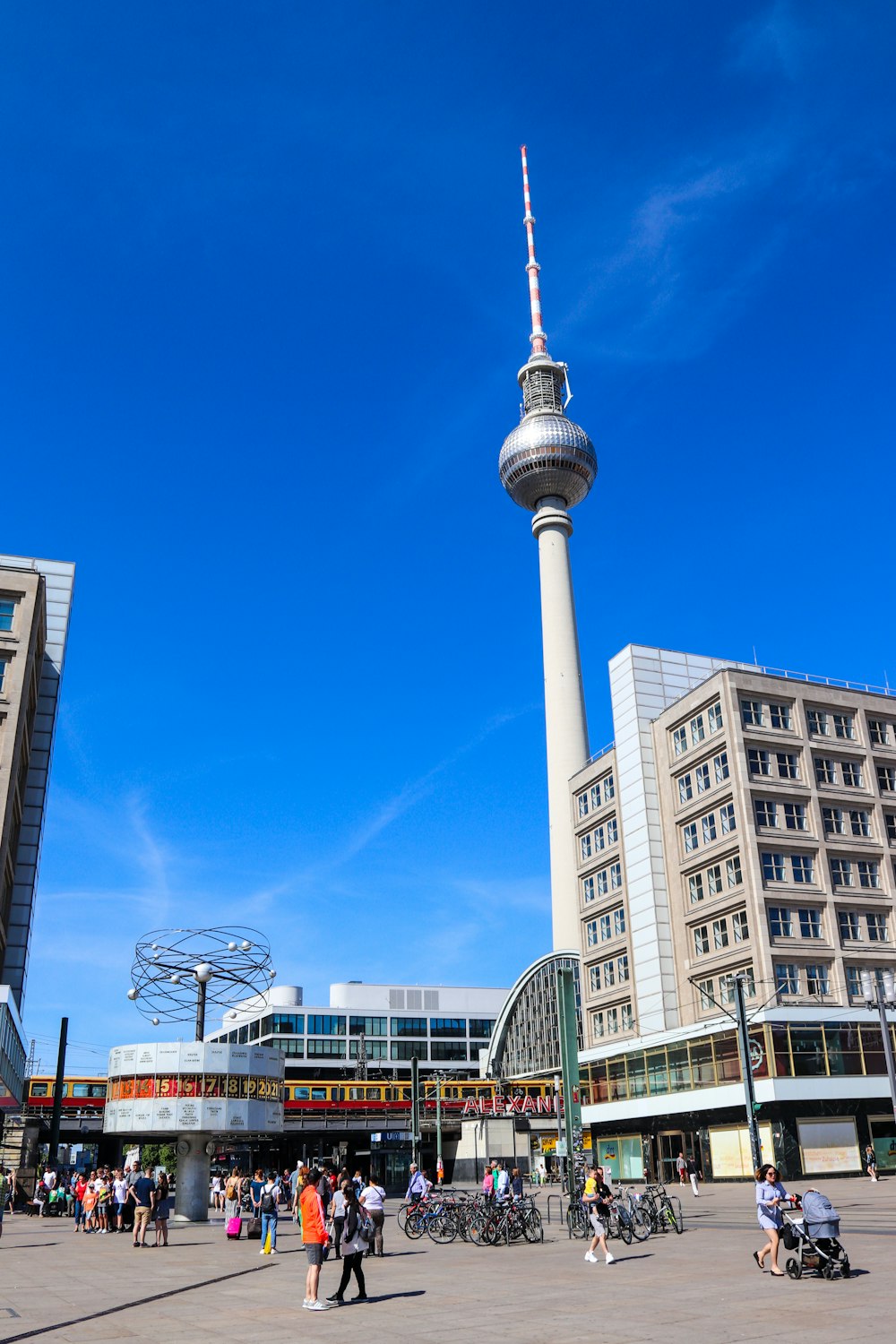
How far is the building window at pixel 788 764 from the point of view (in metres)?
62.6

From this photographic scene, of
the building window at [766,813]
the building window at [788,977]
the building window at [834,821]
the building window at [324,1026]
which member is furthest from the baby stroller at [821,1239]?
the building window at [324,1026]

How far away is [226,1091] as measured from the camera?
39531 millimetres

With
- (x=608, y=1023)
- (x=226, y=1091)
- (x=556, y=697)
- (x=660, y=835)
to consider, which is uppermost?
(x=556, y=697)

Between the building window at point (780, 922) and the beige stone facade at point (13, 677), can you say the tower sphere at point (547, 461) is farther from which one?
the building window at point (780, 922)

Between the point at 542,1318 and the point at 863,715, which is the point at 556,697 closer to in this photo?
the point at 863,715

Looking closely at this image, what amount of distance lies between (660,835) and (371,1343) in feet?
185

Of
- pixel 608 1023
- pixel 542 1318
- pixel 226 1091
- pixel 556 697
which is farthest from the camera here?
pixel 556 697

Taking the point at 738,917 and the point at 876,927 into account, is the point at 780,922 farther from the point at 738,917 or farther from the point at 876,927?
the point at 876,927

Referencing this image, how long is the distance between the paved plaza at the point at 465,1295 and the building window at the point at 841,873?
3187 centimetres

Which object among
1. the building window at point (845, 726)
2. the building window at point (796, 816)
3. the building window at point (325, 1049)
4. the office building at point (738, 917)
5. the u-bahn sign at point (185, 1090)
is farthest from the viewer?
the building window at point (325, 1049)

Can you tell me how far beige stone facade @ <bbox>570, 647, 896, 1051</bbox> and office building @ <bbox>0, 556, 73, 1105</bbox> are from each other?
36.6 m

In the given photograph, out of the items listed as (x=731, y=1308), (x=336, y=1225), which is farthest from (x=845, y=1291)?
(x=336, y=1225)

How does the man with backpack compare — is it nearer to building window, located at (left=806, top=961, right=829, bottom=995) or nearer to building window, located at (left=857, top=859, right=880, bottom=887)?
building window, located at (left=806, top=961, right=829, bottom=995)

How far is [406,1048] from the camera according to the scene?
443 feet
